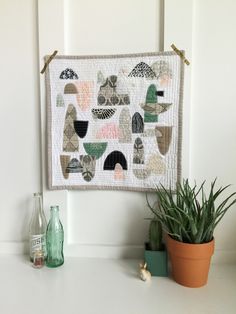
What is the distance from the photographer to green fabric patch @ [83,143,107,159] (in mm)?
1249

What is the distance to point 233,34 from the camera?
3.88 ft

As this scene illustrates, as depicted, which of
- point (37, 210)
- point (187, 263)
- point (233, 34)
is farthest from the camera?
point (37, 210)

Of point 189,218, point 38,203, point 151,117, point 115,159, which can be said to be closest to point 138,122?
point 151,117

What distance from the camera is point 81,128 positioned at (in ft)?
4.10

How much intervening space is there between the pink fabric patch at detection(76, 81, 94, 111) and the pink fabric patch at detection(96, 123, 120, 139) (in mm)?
108

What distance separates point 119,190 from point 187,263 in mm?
388

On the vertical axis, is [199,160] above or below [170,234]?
above

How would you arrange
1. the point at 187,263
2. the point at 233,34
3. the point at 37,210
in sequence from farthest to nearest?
the point at 37,210, the point at 233,34, the point at 187,263

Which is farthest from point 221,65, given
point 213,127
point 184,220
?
point 184,220

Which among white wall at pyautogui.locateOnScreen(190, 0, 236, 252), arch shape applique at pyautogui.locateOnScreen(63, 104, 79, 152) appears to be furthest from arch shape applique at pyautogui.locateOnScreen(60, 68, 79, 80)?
white wall at pyautogui.locateOnScreen(190, 0, 236, 252)

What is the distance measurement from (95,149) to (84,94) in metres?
0.23

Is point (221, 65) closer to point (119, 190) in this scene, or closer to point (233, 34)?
point (233, 34)

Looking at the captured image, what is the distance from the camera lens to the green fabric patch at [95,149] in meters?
1.25

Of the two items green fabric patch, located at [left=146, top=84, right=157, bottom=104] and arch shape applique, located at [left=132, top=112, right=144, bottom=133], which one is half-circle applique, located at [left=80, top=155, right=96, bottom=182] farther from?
green fabric patch, located at [left=146, top=84, right=157, bottom=104]
